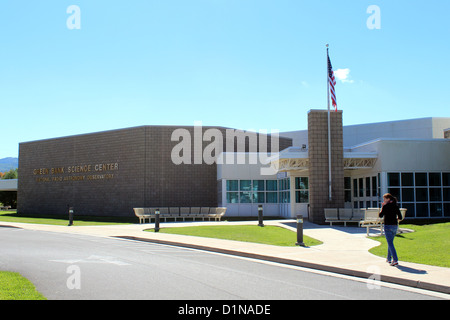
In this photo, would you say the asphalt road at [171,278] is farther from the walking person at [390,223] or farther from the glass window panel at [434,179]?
the glass window panel at [434,179]

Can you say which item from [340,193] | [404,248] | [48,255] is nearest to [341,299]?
[404,248]

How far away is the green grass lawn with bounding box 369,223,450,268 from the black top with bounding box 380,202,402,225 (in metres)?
1.21

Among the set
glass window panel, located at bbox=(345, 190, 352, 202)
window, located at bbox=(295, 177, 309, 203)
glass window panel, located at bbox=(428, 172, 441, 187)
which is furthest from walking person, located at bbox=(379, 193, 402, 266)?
window, located at bbox=(295, 177, 309, 203)

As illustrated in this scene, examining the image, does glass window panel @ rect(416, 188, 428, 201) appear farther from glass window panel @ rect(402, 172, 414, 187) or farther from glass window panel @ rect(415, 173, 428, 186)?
glass window panel @ rect(402, 172, 414, 187)

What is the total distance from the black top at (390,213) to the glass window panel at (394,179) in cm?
1440

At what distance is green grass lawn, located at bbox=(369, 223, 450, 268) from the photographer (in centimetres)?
1166

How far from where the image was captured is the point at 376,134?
58.5 metres

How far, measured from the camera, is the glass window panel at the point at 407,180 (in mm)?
25328

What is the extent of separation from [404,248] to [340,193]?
11.3 m

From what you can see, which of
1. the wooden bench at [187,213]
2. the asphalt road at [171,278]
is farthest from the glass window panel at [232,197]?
the asphalt road at [171,278]

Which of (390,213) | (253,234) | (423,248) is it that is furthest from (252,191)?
(390,213)

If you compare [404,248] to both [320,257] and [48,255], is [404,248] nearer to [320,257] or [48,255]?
[320,257]

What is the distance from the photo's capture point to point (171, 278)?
31.0 feet
